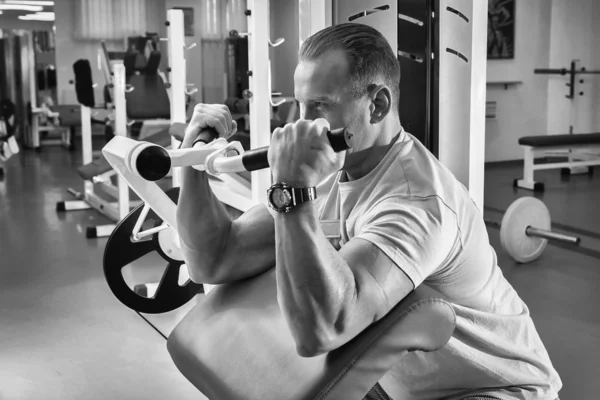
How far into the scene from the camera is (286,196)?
0.92 metres

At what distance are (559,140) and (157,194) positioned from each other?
508 centimetres

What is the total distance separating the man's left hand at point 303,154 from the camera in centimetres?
89

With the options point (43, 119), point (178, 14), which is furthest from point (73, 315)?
point (43, 119)

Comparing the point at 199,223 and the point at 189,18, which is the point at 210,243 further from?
the point at 189,18

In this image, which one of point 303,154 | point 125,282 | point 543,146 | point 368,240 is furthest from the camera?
point 543,146

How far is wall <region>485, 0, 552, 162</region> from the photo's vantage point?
7.54m

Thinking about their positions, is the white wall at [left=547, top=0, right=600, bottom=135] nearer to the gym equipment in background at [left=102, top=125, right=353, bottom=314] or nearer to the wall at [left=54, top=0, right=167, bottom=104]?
the gym equipment in background at [left=102, top=125, right=353, bottom=314]

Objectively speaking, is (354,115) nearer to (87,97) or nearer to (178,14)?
(178,14)

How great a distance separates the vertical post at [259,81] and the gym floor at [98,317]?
79cm

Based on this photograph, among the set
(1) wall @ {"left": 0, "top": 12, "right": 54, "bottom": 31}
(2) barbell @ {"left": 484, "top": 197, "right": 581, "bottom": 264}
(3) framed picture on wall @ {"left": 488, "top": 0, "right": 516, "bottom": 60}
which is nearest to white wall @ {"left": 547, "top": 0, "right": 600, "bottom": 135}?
(3) framed picture on wall @ {"left": 488, "top": 0, "right": 516, "bottom": 60}

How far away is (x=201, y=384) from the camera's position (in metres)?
1.19

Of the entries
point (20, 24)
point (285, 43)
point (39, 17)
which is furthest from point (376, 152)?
point (20, 24)

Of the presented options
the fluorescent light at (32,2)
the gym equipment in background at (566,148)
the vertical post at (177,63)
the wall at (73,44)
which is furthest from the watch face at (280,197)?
the fluorescent light at (32,2)

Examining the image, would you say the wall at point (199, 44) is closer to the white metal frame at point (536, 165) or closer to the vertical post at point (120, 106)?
the white metal frame at point (536, 165)
